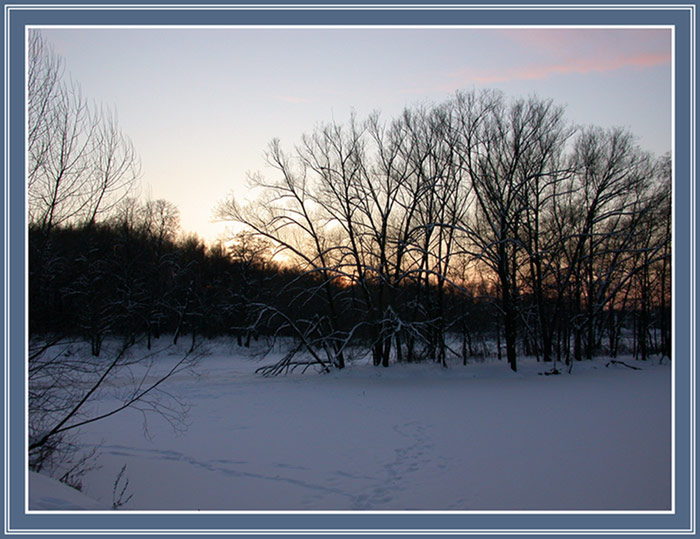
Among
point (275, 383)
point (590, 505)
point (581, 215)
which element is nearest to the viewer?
point (590, 505)

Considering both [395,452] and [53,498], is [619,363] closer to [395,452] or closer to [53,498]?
[395,452]

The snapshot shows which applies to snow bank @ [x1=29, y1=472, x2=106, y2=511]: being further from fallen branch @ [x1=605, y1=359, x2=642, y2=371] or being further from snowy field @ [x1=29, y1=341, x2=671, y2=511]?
fallen branch @ [x1=605, y1=359, x2=642, y2=371]

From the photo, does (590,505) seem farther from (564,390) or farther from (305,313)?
(305,313)

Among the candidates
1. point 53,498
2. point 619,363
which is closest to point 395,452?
point 53,498

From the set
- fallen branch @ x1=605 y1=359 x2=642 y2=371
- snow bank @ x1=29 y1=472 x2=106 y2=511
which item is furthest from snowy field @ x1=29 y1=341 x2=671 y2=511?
fallen branch @ x1=605 y1=359 x2=642 y2=371

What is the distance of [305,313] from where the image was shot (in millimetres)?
25344

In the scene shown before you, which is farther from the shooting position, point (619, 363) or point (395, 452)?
point (619, 363)

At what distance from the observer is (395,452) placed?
9164mm

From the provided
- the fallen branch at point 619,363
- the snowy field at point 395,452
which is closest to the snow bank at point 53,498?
the snowy field at point 395,452

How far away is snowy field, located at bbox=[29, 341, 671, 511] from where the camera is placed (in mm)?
6621

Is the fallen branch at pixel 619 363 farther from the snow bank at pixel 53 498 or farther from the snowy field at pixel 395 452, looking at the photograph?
the snow bank at pixel 53 498

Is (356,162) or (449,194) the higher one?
(356,162)

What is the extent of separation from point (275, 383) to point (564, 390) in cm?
1124
